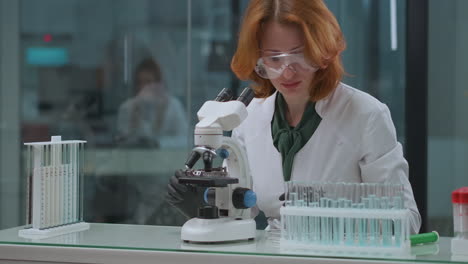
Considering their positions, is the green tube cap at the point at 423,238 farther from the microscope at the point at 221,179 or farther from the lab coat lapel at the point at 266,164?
the lab coat lapel at the point at 266,164

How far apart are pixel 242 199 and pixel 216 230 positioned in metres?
0.16

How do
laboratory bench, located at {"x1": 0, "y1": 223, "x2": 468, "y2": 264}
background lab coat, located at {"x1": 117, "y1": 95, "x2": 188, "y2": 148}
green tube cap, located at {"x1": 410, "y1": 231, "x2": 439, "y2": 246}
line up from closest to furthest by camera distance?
1. laboratory bench, located at {"x1": 0, "y1": 223, "x2": 468, "y2": 264}
2. green tube cap, located at {"x1": 410, "y1": 231, "x2": 439, "y2": 246}
3. background lab coat, located at {"x1": 117, "y1": 95, "x2": 188, "y2": 148}

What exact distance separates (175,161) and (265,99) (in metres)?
2.65

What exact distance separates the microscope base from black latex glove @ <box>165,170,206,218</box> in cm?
11

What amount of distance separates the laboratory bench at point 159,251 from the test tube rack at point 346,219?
0.17ft

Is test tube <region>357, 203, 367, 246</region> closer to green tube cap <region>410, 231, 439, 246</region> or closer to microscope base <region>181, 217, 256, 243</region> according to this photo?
green tube cap <region>410, 231, 439, 246</region>

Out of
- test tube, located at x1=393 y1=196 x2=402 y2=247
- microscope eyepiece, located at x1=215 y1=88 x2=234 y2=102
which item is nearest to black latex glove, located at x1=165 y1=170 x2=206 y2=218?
microscope eyepiece, located at x1=215 y1=88 x2=234 y2=102

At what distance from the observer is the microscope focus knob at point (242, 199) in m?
2.04

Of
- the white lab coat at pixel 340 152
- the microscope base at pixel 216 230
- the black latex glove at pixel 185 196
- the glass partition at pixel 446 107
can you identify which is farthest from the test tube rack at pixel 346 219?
the glass partition at pixel 446 107

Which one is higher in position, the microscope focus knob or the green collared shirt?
the green collared shirt

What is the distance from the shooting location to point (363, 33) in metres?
4.85

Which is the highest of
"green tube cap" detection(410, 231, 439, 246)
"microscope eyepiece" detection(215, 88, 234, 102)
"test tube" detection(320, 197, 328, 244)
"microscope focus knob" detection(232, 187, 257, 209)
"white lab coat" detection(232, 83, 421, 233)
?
"microscope eyepiece" detection(215, 88, 234, 102)

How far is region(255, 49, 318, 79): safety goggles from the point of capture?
225cm

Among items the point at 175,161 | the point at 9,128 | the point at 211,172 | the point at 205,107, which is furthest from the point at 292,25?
the point at 9,128
